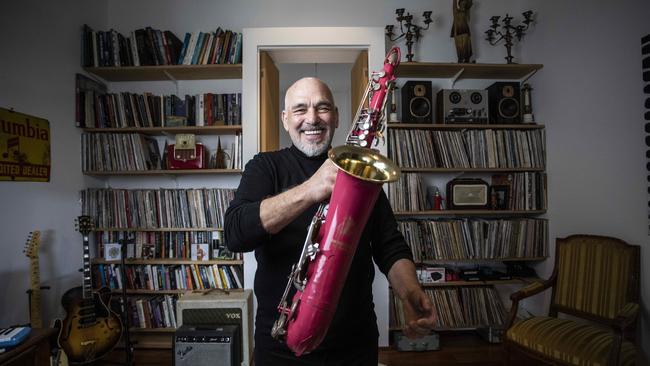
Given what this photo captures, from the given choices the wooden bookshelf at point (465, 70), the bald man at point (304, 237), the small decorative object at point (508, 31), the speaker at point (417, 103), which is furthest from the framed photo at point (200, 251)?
the small decorative object at point (508, 31)

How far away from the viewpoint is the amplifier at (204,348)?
2184 mm

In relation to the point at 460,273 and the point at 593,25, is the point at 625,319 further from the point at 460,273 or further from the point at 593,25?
the point at 593,25

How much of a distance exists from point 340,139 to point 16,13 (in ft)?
12.5

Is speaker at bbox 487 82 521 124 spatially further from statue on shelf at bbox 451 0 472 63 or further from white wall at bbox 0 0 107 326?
white wall at bbox 0 0 107 326

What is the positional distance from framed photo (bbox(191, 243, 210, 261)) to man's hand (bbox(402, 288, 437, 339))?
2463 millimetres

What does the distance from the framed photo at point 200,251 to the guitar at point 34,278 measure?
1.14 m

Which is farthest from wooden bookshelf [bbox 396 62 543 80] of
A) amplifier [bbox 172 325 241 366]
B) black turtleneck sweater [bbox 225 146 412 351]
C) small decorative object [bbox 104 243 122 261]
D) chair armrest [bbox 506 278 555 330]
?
small decorative object [bbox 104 243 122 261]

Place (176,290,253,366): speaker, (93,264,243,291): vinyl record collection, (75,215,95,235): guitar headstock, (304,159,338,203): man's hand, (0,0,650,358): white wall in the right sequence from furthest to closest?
1. (93,264,243,291): vinyl record collection
2. (75,215,95,235): guitar headstock
3. (176,290,253,366): speaker
4. (0,0,650,358): white wall
5. (304,159,338,203): man's hand

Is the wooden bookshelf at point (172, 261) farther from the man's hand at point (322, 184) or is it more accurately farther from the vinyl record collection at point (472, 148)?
the man's hand at point (322, 184)

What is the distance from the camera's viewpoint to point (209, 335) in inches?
88.0

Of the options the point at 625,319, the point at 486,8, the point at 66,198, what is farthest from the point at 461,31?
the point at 66,198

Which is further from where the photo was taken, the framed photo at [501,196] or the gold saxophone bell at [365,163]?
the framed photo at [501,196]

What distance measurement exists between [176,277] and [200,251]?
13.8 inches

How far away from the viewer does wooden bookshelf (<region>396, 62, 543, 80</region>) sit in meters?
3.09
